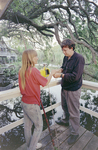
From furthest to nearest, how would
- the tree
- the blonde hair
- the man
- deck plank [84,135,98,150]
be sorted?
the tree → deck plank [84,135,98,150] → the man → the blonde hair

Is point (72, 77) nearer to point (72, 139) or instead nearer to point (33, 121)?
point (33, 121)

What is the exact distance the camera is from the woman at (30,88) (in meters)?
0.85

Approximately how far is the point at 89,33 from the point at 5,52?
3048mm

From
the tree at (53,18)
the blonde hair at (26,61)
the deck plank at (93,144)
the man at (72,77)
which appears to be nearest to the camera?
the blonde hair at (26,61)

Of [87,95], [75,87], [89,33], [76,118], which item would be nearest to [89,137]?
[76,118]

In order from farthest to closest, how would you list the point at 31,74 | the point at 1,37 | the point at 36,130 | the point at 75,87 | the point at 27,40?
the point at 27,40, the point at 1,37, the point at 75,87, the point at 36,130, the point at 31,74

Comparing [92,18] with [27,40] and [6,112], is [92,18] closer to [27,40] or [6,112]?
[27,40]

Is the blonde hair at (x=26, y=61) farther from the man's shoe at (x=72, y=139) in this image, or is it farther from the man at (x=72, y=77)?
the man's shoe at (x=72, y=139)

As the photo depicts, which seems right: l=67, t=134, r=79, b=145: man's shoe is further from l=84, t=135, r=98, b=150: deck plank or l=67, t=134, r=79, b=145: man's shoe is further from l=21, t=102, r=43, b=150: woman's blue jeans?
l=21, t=102, r=43, b=150: woman's blue jeans

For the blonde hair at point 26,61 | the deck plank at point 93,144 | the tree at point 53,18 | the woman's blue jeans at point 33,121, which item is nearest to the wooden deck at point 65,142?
the deck plank at point 93,144

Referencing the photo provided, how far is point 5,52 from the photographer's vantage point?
2729 millimetres

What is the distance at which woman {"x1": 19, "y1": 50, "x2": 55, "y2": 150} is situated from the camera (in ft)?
2.81

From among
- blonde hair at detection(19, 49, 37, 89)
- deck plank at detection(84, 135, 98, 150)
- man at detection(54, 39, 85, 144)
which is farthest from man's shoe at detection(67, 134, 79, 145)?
blonde hair at detection(19, 49, 37, 89)

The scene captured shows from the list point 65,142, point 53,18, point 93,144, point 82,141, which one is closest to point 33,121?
point 65,142
